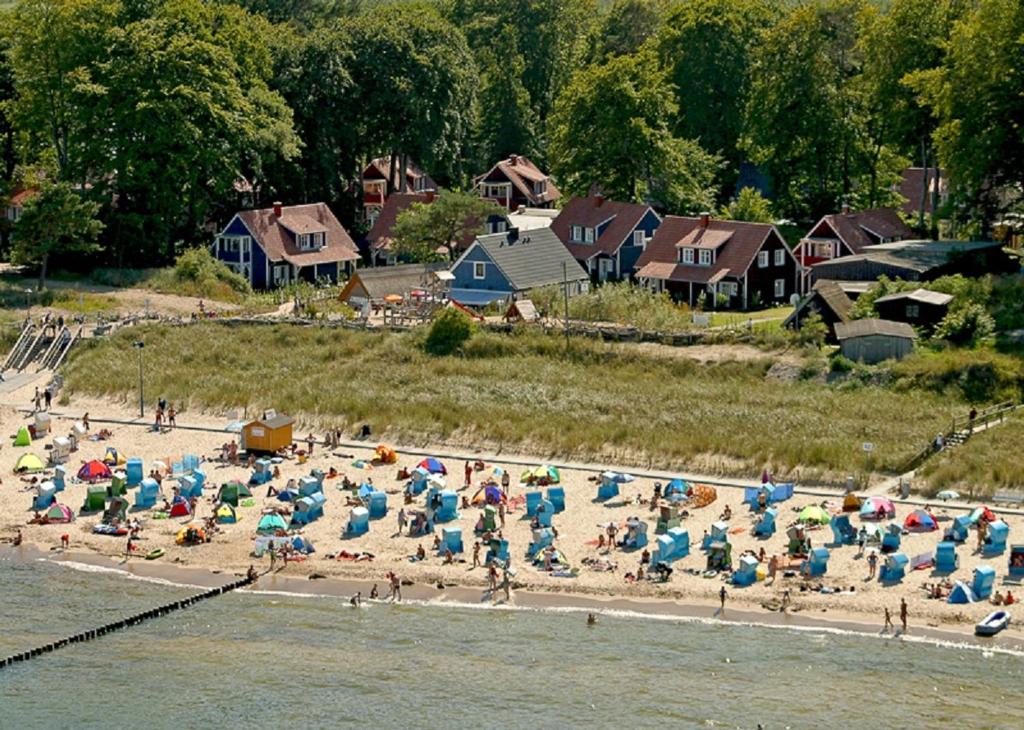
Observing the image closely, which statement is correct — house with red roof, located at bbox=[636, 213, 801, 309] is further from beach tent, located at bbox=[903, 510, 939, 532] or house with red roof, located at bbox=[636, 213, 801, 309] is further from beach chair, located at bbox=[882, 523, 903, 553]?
beach chair, located at bbox=[882, 523, 903, 553]

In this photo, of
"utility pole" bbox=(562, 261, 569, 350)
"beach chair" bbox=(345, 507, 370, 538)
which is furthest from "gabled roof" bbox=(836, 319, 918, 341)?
"beach chair" bbox=(345, 507, 370, 538)

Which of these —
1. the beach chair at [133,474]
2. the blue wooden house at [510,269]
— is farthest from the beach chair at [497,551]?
the blue wooden house at [510,269]

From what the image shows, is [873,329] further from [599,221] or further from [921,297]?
[599,221]

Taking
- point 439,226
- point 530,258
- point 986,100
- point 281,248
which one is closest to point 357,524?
point 530,258

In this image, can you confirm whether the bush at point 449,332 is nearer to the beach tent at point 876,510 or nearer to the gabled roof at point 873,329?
the gabled roof at point 873,329

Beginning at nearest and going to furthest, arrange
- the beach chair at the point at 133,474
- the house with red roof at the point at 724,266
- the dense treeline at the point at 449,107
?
the beach chair at the point at 133,474 → the house with red roof at the point at 724,266 → the dense treeline at the point at 449,107

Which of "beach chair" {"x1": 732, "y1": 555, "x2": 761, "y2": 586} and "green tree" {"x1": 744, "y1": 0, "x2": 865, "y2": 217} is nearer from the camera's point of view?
"beach chair" {"x1": 732, "y1": 555, "x2": 761, "y2": 586}
